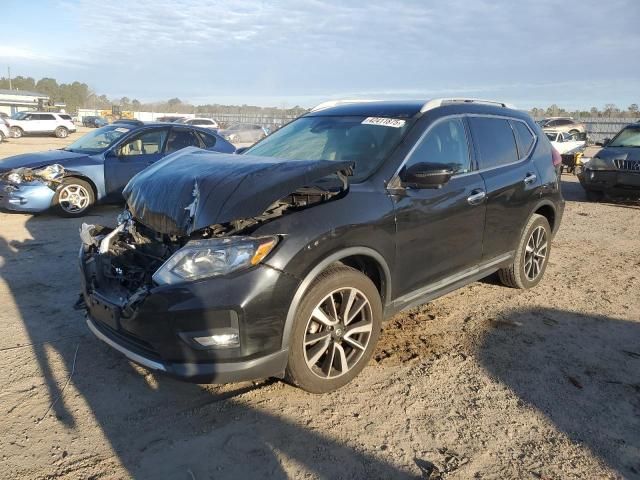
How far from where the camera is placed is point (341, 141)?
4.09 metres

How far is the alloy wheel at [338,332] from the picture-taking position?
3141mm

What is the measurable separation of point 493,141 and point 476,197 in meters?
0.75

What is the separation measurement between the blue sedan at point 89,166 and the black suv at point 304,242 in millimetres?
4813

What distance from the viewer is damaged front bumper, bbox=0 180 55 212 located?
7.84 meters

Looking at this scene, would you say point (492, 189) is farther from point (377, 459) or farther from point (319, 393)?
point (377, 459)

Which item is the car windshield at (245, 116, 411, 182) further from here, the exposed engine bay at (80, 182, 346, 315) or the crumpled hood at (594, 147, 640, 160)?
the crumpled hood at (594, 147, 640, 160)

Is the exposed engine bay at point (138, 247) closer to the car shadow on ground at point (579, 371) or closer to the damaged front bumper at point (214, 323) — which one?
the damaged front bumper at point (214, 323)

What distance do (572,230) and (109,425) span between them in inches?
307

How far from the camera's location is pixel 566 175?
59.6 feet

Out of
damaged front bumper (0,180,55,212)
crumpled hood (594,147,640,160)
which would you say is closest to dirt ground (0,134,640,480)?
damaged front bumper (0,180,55,212)

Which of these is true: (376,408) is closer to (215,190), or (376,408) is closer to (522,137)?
(215,190)

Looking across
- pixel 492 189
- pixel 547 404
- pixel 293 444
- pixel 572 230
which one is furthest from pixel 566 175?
pixel 293 444

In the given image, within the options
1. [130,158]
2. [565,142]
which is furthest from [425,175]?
[565,142]

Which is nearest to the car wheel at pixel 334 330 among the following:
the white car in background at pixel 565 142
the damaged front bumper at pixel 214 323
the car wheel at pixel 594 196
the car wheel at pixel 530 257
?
the damaged front bumper at pixel 214 323
